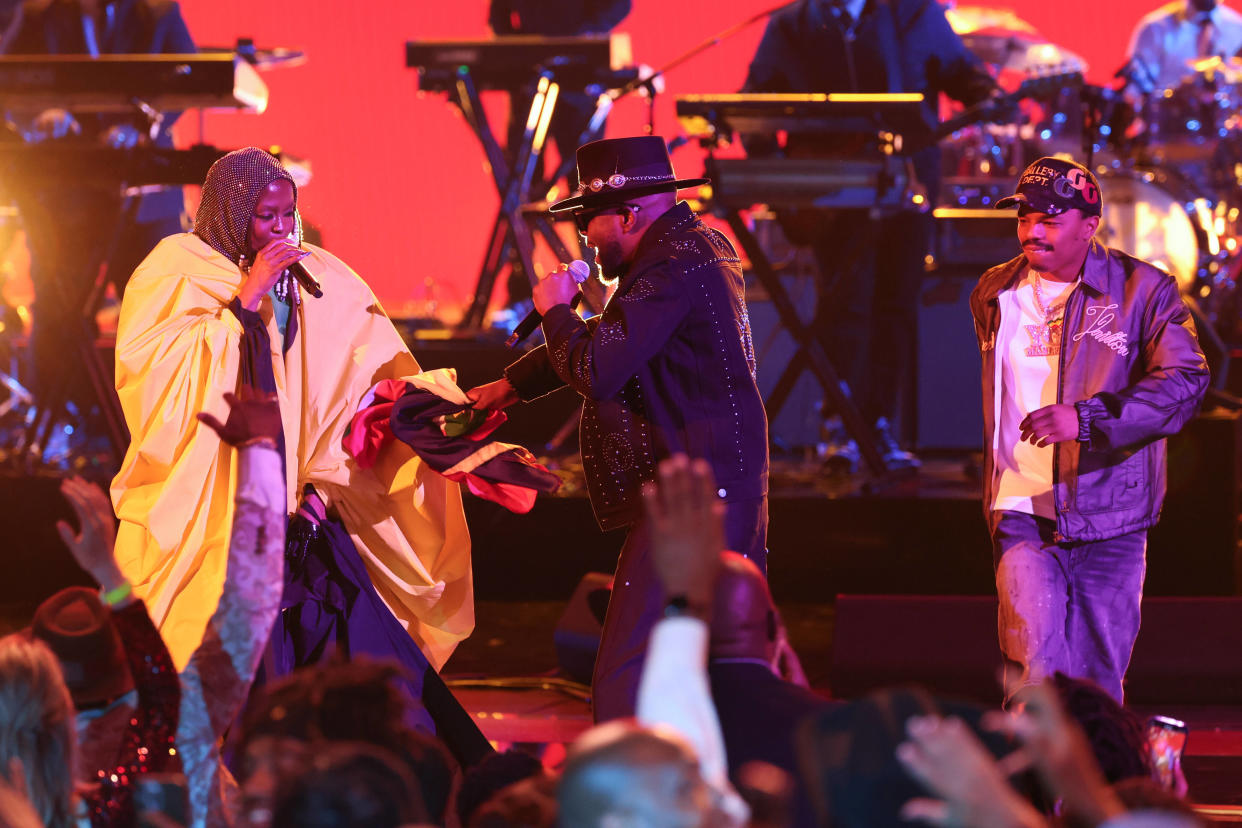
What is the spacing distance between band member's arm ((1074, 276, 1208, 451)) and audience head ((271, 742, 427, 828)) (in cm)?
258

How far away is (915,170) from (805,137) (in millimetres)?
703

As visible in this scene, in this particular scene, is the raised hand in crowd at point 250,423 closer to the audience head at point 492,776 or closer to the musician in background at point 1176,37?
the audience head at point 492,776

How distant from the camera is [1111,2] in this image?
10164mm

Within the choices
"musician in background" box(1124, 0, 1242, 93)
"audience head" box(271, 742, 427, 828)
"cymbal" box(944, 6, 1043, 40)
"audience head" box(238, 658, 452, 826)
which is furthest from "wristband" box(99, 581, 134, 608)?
"musician in background" box(1124, 0, 1242, 93)

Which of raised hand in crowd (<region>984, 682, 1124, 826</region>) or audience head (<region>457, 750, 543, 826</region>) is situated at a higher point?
raised hand in crowd (<region>984, 682, 1124, 826</region>)

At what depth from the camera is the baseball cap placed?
4.20m

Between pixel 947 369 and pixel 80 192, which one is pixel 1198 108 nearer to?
pixel 947 369

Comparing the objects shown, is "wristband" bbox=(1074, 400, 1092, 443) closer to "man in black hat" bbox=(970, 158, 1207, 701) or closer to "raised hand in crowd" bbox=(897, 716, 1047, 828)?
"man in black hat" bbox=(970, 158, 1207, 701)

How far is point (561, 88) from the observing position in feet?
25.5

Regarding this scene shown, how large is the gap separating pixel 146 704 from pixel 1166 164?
8.06m

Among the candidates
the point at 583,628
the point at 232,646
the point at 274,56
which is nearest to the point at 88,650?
the point at 232,646

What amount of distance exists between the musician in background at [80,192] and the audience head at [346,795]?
5226 millimetres

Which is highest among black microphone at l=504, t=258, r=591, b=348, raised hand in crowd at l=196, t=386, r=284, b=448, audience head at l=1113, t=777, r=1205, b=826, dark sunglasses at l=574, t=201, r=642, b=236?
dark sunglasses at l=574, t=201, r=642, b=236

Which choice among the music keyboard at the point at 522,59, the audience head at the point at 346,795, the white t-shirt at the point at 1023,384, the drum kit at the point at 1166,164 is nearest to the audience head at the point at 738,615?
the audience head at the point at 346,795
